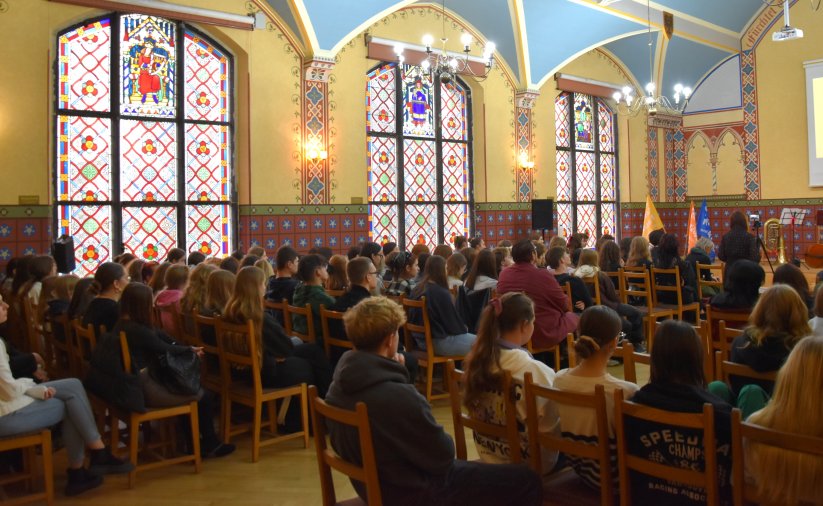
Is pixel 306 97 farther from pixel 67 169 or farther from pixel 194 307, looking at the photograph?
pixel 194 307

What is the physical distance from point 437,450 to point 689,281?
5948mm

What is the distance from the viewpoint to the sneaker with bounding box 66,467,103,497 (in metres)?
3.70

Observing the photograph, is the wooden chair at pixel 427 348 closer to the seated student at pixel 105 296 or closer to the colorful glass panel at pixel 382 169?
the seated student at pixel 105 296

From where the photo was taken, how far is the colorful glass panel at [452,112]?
12.3 meters

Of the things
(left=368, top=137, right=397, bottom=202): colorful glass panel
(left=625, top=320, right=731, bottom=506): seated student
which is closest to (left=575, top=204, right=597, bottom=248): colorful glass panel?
(left=368, top=137, right=397, bottom=202): colorful glass panel

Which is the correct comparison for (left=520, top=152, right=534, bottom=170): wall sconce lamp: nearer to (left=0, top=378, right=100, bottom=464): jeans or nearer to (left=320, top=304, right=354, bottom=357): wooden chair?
(left=320, top=304, right=354, bottom=357): wooden chair

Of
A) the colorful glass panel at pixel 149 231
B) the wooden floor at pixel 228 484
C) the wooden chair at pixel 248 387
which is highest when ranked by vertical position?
the colorful glass panel at pixel 149 231

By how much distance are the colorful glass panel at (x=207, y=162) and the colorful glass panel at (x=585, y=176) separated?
7598 millimetres

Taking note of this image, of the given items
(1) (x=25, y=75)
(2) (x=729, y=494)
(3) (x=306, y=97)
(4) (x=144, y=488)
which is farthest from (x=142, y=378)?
(3) (x=306, y=97)

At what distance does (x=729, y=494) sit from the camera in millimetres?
2355

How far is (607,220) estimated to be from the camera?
1530cm

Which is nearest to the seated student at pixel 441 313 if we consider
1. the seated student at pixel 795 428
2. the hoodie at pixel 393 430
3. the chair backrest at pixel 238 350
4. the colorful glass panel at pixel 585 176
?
the chair backrest at pixel 238 350

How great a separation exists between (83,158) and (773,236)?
42.1 ft

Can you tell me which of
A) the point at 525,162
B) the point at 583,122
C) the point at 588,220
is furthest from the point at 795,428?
A: the point at 583,122
